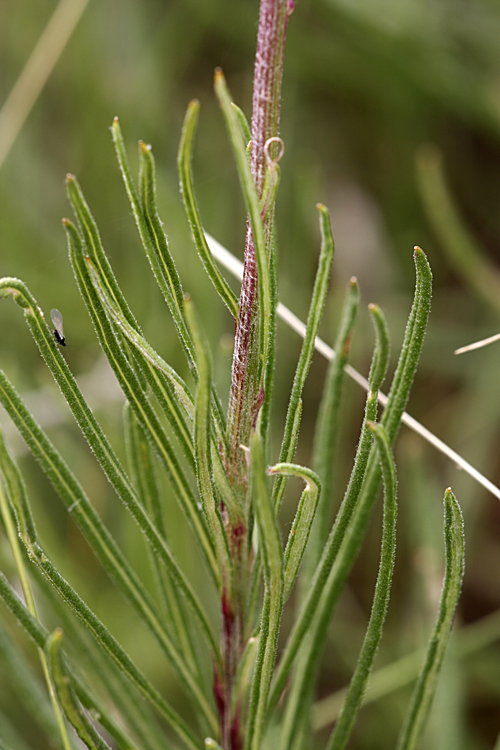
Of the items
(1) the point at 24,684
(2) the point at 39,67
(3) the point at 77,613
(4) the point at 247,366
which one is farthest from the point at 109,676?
(2) the point at 39,67

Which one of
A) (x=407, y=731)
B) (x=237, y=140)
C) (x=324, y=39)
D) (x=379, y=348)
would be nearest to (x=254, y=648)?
(x=407, y=731)

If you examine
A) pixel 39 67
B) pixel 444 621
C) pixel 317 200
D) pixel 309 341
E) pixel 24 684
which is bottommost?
pixel 444 621

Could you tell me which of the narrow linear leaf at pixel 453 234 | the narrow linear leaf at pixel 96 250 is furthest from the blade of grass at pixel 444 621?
the narrow linear leaf at pixel 453 234

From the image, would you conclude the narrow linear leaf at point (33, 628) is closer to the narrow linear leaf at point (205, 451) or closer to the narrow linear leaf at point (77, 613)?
the narrow linear leaf at point (77, 613)

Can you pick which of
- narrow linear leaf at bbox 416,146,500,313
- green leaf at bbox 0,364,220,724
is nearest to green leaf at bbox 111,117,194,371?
green leaf at bbox 0,364,220,724

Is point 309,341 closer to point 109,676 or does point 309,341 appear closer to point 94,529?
point 94,529

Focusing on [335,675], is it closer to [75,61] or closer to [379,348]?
[379,348]
